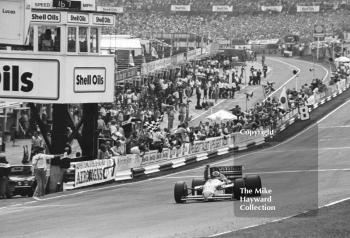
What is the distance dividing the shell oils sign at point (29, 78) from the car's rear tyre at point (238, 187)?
838 cm

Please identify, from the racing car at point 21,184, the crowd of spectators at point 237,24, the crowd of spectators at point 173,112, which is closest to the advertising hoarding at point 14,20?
the racing car at point 21,184

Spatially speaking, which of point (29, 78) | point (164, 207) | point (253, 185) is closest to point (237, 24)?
point (29, 78)

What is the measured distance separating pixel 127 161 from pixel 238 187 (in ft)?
30.6

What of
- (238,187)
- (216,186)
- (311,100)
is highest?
(238,187)

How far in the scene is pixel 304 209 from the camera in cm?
1892

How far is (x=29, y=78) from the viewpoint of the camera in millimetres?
26750

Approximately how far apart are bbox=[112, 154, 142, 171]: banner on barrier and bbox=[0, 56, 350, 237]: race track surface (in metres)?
0.78

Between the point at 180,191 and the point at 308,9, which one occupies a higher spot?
the point at 308,9

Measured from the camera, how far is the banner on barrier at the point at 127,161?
28.5 m

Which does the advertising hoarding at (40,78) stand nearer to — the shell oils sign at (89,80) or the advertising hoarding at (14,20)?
the shell oils sign at (89,80)

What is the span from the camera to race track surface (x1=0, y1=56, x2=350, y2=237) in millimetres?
16938

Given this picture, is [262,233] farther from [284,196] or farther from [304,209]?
[284,196]

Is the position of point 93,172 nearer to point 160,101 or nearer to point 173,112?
point 173,112

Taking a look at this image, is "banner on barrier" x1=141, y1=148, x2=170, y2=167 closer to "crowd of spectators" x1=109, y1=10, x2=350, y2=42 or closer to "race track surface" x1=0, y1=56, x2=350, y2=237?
"race track surface" x1=0, y1=56, x2=350, y2=237
